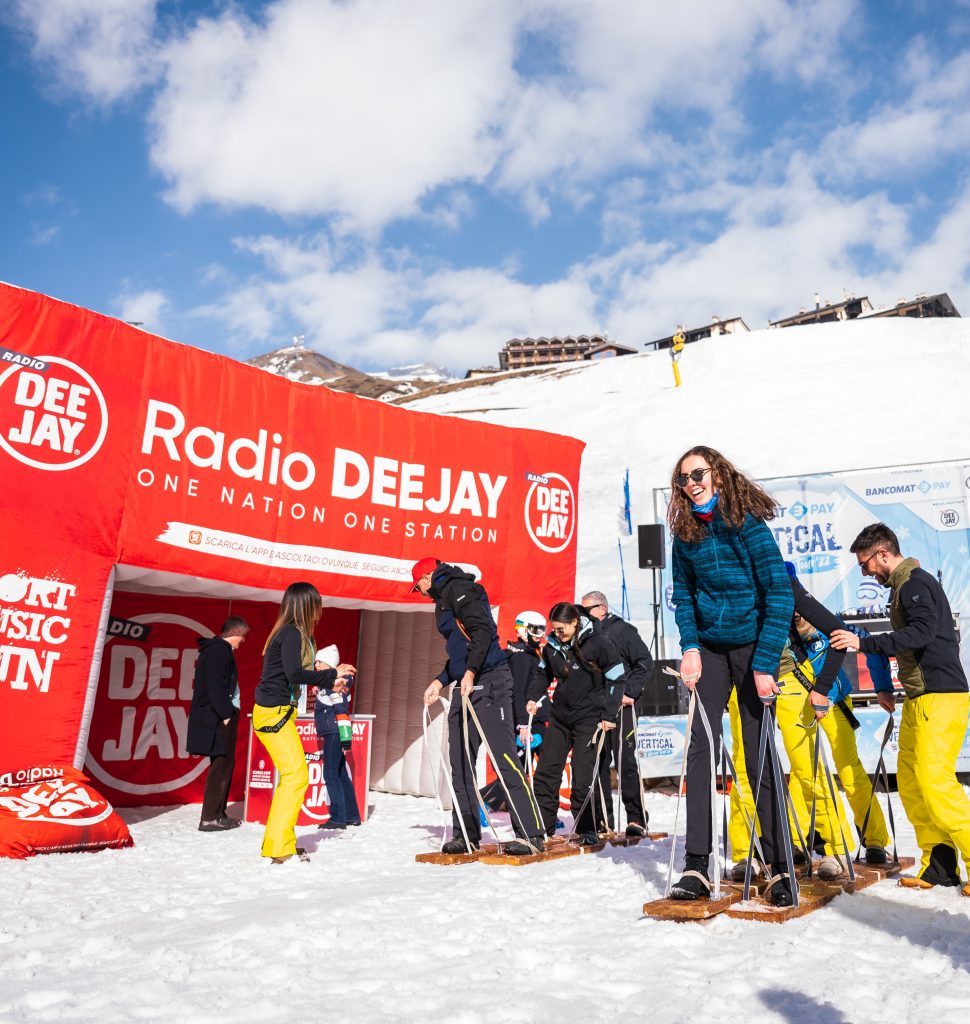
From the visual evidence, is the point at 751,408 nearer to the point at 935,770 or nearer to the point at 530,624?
the point at 530,624

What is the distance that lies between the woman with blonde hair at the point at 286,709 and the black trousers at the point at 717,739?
222 cm

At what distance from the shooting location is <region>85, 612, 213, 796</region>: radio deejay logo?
26.7 feet

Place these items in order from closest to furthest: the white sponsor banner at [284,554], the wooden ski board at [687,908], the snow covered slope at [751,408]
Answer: the wooden ski board at [687,908], the white sponsor banner at [284,554], the snow covered slope at [751,408]

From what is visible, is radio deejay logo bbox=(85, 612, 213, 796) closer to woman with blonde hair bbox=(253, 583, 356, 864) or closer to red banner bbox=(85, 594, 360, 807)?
red banner bbox=(85, 594, 360, 807)

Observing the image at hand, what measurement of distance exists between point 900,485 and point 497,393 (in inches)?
1305

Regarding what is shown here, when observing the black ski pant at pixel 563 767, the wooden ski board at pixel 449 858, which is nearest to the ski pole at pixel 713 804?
the wooden ski board at pixel 449 858

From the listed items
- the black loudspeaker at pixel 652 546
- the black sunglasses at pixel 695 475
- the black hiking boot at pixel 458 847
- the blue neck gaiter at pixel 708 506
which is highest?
the black loudspeaker at pixel 652 546

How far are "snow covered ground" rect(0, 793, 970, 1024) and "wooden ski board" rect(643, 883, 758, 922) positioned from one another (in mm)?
44

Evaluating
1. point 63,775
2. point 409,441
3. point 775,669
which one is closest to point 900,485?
point 409,441

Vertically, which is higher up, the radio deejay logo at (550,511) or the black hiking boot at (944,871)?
the radio deejay logo at (550,511)

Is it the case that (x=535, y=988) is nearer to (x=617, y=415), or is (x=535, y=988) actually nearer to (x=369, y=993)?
(x=369, y=993)

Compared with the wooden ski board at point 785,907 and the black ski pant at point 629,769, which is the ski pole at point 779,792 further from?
the black ski pant at point 629,769

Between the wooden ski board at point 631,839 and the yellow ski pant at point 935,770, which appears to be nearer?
the yellow ski pant at point 935,770

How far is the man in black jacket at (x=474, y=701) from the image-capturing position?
5492 mm
